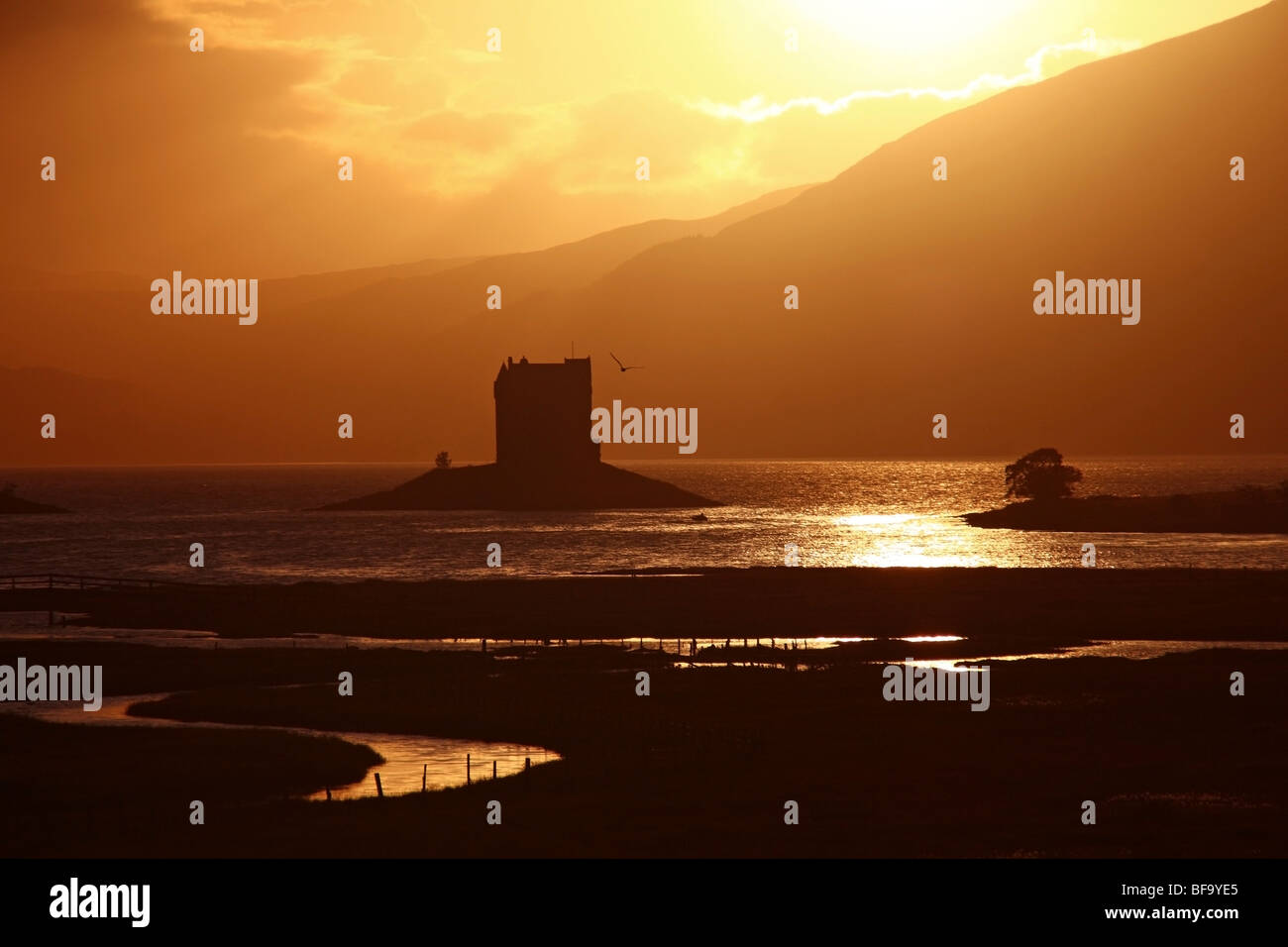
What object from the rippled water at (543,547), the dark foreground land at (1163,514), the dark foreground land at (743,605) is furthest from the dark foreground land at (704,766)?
the dark foreground land at (1163,514)

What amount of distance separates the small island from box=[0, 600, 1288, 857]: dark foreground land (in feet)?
336

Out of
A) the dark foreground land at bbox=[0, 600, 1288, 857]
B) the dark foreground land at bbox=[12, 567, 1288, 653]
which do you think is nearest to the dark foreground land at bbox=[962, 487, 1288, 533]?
the dark foreground land at bbox=[12, 567, 1288, 653]

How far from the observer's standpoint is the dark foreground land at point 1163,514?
494 feet

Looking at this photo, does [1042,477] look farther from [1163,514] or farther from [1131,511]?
[1163,514]

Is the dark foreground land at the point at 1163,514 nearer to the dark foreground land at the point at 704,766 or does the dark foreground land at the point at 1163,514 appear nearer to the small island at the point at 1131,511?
the small island at the point at 1131,511

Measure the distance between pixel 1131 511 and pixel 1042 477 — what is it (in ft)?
58.3

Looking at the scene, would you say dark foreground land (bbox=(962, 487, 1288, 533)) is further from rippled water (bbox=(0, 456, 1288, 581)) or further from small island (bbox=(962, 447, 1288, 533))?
rippled water (bbox=(0, 456, 1288, 581))

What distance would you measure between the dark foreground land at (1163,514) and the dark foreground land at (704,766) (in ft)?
335

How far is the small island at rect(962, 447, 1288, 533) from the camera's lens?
495 ft

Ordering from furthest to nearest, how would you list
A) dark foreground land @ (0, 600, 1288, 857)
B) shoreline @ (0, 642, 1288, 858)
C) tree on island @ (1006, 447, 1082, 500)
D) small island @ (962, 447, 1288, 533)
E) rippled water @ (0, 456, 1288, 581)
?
1. tree on island @ (1006, 447, 1082, 500)
2. small island @ (962, 447, 1288, 533)
3. rippled water @ (0, 456, 1288, 581)
4. dark foreground land @ (0, 600, 1288, 857)
5. shoreline @ (0, 642, 1288, 858)
